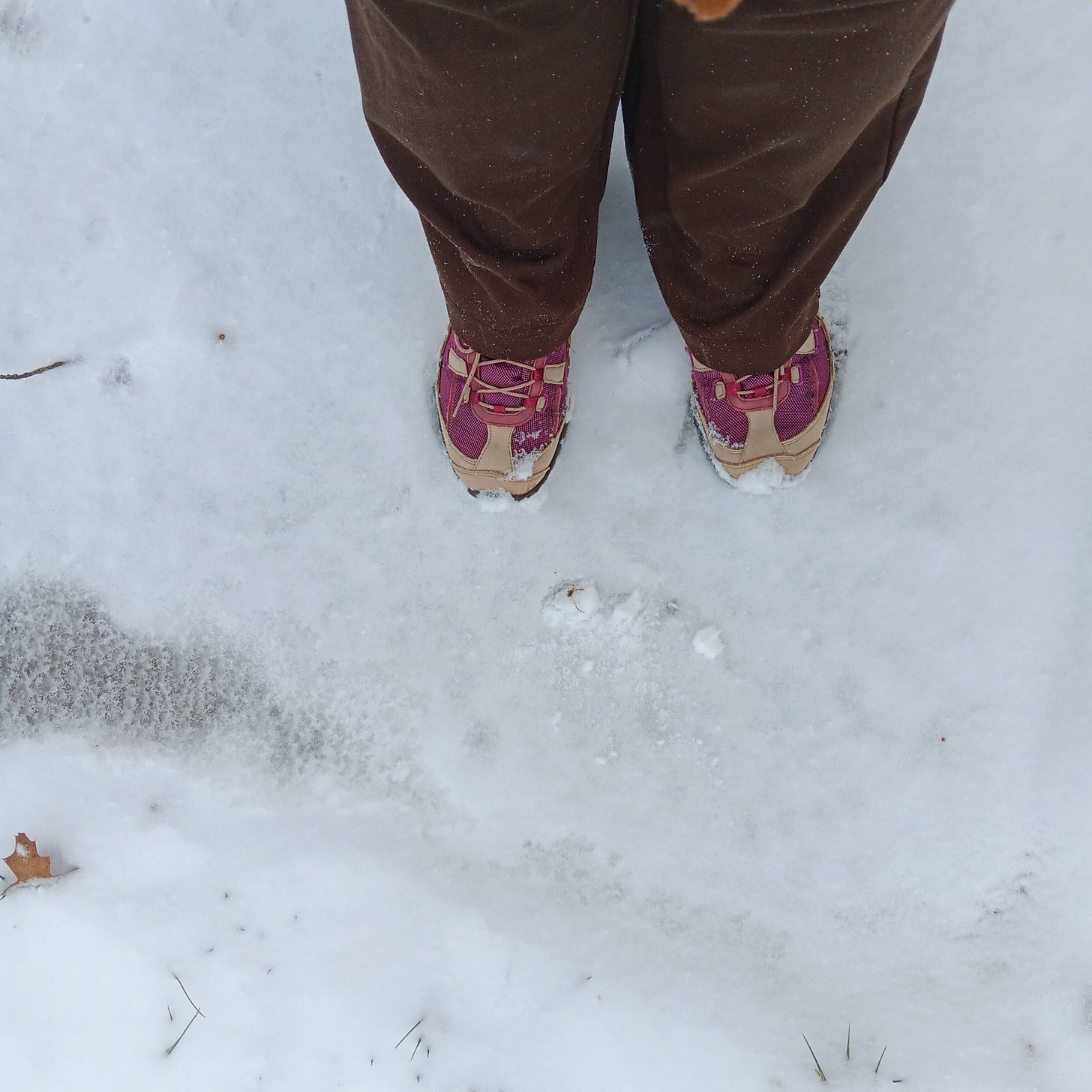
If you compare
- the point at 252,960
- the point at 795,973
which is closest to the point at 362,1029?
the point at 252,960

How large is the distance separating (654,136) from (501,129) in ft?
1.06

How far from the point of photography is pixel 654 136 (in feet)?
3.18

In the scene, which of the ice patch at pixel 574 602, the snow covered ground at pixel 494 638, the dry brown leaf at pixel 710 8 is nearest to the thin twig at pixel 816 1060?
the snow covered ground at pixel 494 638

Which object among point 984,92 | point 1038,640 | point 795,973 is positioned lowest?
point 795,973

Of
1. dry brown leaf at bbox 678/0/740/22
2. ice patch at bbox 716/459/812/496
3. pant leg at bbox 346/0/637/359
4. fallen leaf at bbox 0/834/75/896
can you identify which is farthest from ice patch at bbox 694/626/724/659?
fallen leaf at bbox 0/834/75/896

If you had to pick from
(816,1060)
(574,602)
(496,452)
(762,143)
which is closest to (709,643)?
(574,602)

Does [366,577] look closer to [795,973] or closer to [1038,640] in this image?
[795,973]

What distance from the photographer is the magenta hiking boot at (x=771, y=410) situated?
1282mm

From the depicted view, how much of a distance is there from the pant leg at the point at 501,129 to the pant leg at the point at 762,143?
0.07 m

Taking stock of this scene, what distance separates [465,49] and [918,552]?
1109 mm

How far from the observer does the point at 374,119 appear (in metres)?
0.85

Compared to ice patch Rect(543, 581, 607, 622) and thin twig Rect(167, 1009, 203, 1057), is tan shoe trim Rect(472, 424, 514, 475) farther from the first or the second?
thin twig Rect(167, 1009, 203, 1057)

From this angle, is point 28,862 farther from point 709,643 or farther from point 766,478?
point 766,478

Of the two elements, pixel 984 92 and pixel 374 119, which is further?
pixel 984 92
